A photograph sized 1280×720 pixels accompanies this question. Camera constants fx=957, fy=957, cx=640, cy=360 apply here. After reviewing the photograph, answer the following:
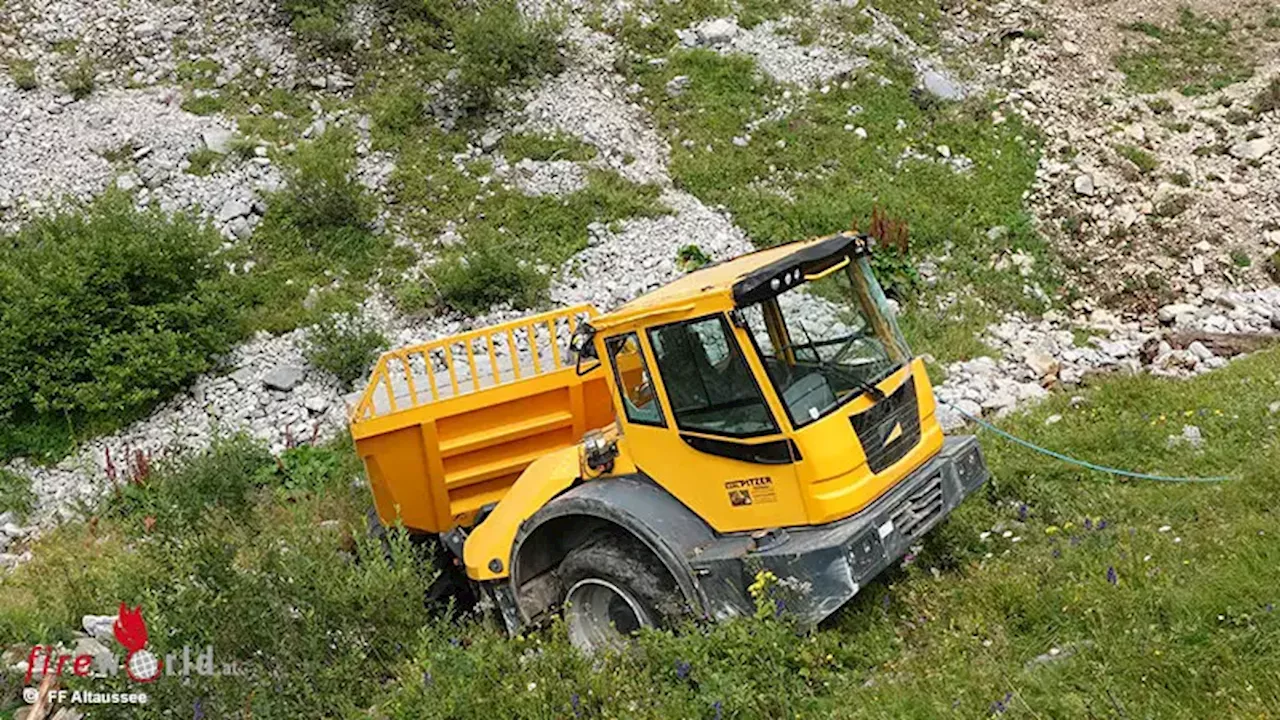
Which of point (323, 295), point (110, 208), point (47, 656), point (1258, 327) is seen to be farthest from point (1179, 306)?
point (110, 208)

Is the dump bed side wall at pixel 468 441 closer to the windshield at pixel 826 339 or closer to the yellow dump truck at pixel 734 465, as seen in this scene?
the yellow dump truck at pixel 734 465

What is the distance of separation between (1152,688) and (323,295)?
9631 mm

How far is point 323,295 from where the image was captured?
11.1m

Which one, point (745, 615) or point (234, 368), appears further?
point (234, 368)

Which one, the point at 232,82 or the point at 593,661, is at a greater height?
the point at 232,82

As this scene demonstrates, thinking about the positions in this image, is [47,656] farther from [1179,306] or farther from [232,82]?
[232,82]

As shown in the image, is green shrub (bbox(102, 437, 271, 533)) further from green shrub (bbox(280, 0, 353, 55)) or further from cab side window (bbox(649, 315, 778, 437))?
green shrub (bbox(280, 0, 353, 55))

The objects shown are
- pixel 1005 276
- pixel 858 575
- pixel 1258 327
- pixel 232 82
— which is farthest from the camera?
pixel 232 82

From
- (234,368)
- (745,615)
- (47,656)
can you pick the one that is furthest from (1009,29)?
(47,656)

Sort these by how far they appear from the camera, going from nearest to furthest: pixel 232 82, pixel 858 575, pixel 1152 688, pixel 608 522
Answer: pixel 1152 688, pixel 858 575, pixel 608 522, pixel 232 82

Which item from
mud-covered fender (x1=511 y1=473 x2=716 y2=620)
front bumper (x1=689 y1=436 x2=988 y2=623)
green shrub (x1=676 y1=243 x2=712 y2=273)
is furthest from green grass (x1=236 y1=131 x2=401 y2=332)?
front bumper (x1=689 y1=436 x2=988 y2=623)

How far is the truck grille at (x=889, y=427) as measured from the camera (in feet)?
15.9

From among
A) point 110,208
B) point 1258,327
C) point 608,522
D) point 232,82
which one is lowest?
point 1258,327

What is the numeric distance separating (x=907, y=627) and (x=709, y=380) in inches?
62.8
